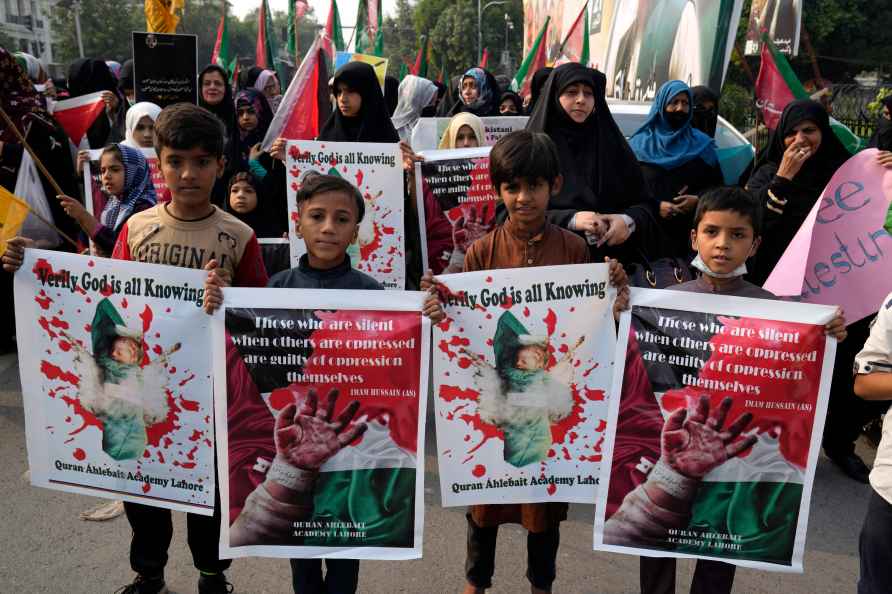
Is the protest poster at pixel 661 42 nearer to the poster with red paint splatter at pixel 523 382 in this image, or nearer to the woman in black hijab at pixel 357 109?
the woman in black hijab at pixel 357 109

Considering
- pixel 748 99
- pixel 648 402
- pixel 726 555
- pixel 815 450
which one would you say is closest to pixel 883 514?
pixel 815 450

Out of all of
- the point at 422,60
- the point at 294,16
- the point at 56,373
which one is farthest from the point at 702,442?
Result: the point at 422,60

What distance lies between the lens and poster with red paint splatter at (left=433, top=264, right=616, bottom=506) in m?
2.39

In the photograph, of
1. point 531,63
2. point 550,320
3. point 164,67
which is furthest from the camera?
point 531,63

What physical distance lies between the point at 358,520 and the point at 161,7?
6135 mm

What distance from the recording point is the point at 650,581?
2.53m

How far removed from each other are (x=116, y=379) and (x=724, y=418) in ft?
6.22

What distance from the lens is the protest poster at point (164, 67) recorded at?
5.41m

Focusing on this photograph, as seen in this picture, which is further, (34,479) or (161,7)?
(161,7)

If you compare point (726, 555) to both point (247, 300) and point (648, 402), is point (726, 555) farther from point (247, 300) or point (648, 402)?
point (247, 300)

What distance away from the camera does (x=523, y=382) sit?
2.42 metres

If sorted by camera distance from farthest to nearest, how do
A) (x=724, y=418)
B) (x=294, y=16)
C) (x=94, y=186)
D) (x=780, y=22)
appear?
(x=294, y=16) → (x=780, y=22) → (x=94, y=186) → (x=724, y=418)

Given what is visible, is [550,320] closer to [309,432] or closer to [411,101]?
[309,432]

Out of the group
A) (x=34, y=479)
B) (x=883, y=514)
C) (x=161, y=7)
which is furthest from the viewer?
(x=161, y=7)
